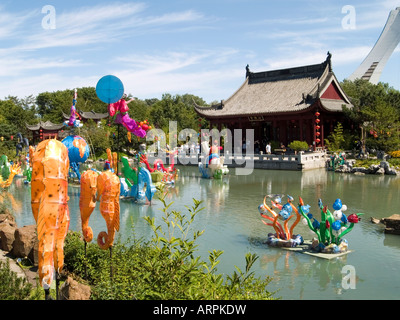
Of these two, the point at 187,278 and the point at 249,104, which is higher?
the point at 249,104

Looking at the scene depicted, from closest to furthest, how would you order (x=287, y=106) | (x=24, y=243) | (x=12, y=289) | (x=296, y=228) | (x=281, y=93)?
(x=12, y=289)
(x=24, y=243)
(x=296, y=228)
(x=287, y=106)
(x=281, y=93)

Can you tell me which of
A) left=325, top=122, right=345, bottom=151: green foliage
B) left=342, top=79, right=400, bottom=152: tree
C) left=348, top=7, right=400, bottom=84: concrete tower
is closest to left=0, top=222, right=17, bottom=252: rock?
left=342, top=79, right=400, bottom=152: tree

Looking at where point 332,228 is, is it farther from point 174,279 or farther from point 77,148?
point 77,148

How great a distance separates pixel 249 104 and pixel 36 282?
26984mm

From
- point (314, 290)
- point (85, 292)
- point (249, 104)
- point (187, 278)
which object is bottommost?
point (314, 290)

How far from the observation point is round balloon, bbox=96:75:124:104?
754 cm

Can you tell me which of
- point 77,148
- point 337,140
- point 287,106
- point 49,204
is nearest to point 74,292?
point 49,204

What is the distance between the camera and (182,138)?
141 feet

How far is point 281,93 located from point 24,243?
26052 millimetres

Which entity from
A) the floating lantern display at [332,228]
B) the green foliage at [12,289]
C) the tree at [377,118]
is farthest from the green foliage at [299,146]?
the green foliage at [12,289]

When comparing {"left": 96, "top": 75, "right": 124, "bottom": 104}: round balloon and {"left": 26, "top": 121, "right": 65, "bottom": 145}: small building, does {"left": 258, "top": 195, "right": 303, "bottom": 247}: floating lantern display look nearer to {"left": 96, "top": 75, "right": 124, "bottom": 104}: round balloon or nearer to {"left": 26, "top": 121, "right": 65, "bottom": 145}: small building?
{"left": 96, "top": 75, "right": 124, "bottom": 104}: round balloon

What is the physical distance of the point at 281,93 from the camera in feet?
103
